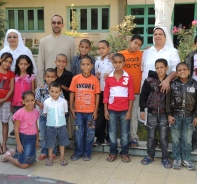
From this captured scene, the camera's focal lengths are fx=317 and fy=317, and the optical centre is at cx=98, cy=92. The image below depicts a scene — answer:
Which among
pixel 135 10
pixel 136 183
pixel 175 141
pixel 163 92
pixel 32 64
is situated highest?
pixel 135 10

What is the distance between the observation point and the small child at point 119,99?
4668 millimetres

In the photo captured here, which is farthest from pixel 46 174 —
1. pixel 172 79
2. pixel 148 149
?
pixel 172 79

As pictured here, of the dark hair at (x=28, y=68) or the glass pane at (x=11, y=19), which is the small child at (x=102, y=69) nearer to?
the dark hair at (x=28, y=68)

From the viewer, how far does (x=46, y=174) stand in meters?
4.43

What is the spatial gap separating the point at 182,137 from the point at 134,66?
50.6 inches

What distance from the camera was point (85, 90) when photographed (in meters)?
4.75

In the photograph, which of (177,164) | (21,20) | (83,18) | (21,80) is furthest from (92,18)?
(177,164)

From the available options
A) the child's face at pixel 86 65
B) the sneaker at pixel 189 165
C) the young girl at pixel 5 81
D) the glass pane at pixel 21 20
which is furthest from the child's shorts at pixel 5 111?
the glass pane at pixel 21 20

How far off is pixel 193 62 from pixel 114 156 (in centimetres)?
185

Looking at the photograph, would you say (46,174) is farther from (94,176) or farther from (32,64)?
(32,64)

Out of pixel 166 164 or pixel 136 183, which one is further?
pixel 166 164

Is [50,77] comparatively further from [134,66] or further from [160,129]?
[160,129]

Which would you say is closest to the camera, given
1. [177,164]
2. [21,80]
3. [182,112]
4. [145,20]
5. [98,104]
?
[182,112]

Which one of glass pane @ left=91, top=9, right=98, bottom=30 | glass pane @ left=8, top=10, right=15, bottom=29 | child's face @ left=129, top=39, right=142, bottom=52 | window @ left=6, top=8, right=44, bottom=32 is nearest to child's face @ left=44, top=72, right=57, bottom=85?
child's face @ left=129, top=39, right=142, bottom=52
